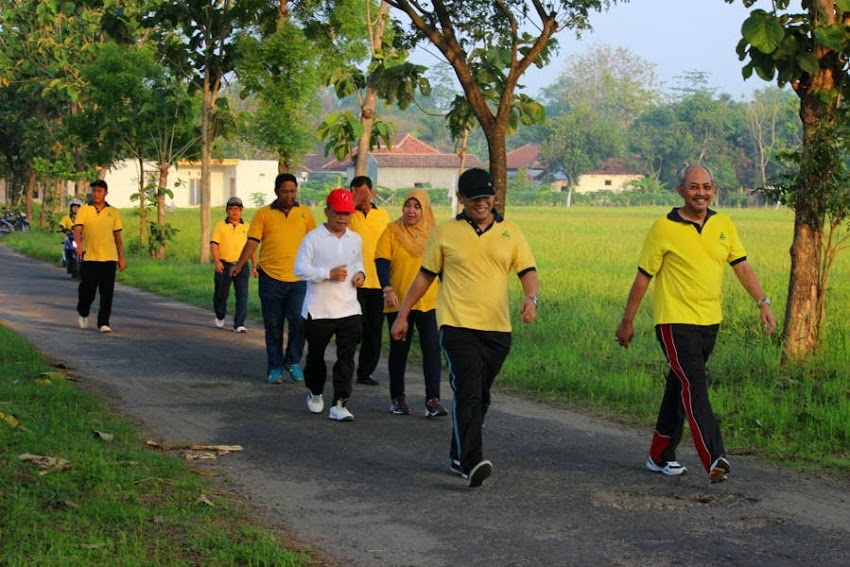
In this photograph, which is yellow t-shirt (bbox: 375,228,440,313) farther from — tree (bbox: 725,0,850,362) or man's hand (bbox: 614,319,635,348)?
tree (bbox: 725,0,850,362)

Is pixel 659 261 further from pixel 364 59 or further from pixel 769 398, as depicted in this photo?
pixel 364 59

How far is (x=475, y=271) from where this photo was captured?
7.73 meters

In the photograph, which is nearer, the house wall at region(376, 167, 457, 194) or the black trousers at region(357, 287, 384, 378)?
the black trousers at region(357, 287, 384, 378)

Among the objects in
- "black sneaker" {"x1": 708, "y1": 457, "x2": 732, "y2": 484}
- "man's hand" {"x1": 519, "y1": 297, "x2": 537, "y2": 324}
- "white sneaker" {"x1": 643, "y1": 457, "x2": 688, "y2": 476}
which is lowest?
"white sneaker" {"x1": 643, "y1": 457, "x2": 688, "y2": 476}

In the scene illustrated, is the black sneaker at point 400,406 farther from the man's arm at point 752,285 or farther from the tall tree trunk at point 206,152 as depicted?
the tall tree trunk at point 206,152

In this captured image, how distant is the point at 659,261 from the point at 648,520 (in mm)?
1685

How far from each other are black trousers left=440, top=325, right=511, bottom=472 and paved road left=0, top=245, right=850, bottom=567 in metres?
0.24

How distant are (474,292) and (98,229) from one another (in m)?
9.17

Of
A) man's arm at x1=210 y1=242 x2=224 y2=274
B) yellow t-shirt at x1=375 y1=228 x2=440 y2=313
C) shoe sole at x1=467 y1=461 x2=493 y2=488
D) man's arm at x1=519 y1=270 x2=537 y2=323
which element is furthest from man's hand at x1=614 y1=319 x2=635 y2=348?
man's arm at x1=210 y1=242 x2=224 y2=274

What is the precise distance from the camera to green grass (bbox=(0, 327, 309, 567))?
576cm

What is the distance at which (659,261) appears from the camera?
301 inches

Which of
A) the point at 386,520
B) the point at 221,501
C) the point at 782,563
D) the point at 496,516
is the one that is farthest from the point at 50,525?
the point at 782,563

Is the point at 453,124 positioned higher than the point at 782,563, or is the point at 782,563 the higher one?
the point at 453,124

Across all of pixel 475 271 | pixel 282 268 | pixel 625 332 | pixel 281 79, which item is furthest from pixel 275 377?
pixel 281 79
